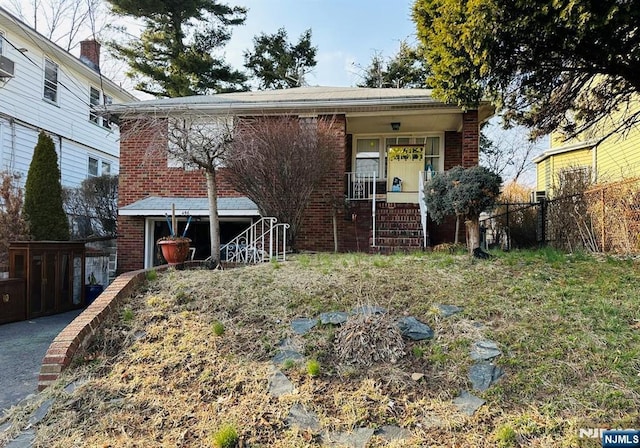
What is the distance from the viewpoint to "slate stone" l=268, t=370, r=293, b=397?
3.65 m

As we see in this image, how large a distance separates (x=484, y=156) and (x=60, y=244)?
70.7 ft

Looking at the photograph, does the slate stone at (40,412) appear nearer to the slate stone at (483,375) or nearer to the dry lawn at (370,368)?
the dry lawn at (370,368)

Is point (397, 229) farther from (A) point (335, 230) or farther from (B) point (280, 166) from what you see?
(B) point (280, 166)

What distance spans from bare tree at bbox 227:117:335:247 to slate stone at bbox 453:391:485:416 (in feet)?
19.3

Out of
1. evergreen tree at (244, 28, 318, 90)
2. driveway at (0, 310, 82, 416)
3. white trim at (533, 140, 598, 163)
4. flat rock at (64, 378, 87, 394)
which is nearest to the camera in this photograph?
flat rock at (64, 378, 87, 394)

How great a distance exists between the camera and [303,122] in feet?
31.3

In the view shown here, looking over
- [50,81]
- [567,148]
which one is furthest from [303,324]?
[50,81]

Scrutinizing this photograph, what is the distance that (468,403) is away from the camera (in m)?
3.37

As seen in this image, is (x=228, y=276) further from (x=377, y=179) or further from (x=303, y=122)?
(x=377, y=179)

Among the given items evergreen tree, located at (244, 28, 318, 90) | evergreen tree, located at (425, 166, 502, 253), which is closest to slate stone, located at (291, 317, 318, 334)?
evergreen tree, located at (425, 166, 502, 253)

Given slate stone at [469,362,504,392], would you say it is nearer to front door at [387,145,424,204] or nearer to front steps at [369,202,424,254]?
front steps at [369,202,424,254]

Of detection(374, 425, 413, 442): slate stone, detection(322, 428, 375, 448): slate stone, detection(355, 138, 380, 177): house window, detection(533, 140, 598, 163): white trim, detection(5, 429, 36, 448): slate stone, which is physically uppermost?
detection(533, 140, 598, 163): white trim

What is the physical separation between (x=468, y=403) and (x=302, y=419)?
1.32m

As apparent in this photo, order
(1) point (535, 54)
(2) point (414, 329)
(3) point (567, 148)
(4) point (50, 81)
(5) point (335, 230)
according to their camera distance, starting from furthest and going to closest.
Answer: (3) point (567, 148) < (4) point (50, 81) < (5) point (335, 230) < (1) point (535, 54) < (2) point (414, 329)
